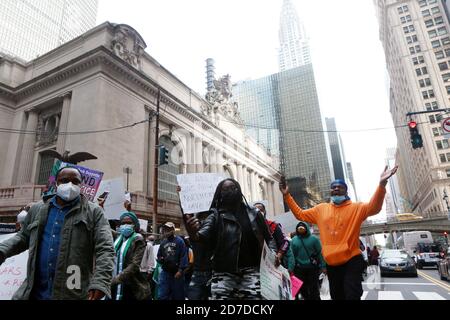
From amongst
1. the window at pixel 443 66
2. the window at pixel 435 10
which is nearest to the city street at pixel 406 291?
the window at pixel 443 66

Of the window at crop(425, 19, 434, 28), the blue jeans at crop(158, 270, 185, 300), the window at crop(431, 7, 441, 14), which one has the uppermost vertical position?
the window at crop(431, 7, 441, 14)

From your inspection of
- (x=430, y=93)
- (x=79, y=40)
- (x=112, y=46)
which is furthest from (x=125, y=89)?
(x=430, y=93)

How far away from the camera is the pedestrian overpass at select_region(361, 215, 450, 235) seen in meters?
55.2

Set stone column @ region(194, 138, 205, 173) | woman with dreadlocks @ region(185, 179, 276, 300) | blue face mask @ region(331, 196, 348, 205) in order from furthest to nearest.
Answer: stone column @ region(194, 138, 205, 173) → blue face mask @ region(331, 196, 348, 205) → woman with dreadlocks @ region(185, 179, 276, 300)

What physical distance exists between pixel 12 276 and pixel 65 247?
→ 261 centimetres

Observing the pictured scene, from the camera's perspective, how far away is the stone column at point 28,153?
2508 cm

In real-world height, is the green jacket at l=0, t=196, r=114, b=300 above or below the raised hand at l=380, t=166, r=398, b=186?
below

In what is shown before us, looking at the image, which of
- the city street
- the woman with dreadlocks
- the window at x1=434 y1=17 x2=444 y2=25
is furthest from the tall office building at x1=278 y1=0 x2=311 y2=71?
the woman with dreadlocks

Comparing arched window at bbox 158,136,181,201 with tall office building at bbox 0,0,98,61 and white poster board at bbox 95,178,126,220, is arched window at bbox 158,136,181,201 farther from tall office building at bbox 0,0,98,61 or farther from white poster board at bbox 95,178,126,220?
tall office building at bbox 0,0,98,61

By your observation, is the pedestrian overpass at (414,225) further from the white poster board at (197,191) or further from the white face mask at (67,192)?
the white face mask at (67,192)

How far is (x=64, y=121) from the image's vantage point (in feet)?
77.8

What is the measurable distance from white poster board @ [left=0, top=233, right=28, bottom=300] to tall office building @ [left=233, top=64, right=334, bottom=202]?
8272 cm

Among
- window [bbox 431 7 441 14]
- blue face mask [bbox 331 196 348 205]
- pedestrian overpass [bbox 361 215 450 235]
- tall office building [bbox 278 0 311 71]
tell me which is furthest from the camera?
tall office building [bbox 278 0 311 71]

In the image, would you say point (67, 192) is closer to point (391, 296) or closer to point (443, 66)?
point (391, 296)
